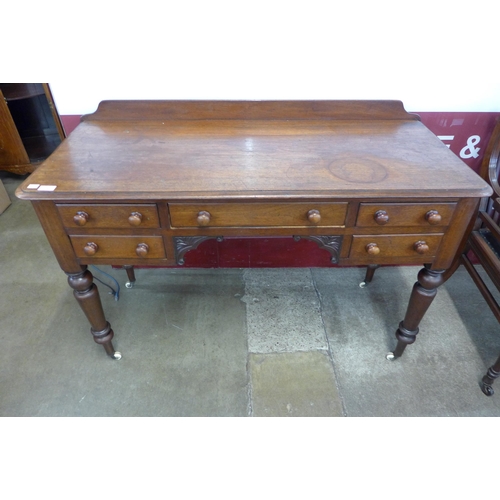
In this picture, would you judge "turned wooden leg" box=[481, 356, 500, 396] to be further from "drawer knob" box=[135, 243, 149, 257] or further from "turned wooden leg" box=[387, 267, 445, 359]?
"drawer knob" box=[135, 243, 149, 257]

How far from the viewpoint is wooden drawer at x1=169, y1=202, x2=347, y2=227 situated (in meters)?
1.18

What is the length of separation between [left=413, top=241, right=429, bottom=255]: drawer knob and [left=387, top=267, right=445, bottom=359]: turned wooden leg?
0.14 meters

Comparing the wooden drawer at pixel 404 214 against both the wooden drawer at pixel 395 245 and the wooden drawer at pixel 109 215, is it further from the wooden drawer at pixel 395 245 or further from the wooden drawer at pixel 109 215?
the wooden drawer at pixel 109 215

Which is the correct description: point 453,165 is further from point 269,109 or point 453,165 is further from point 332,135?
point 269,109

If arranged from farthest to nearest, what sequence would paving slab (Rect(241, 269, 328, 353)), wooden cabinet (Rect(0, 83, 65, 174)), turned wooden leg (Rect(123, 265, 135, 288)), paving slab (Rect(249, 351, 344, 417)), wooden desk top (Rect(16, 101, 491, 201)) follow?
wooden cabinet (Rect(0, 83, 65, 174)) < turned wooden leg (Rect(123, 265, 135, 288)) < paving slab (Rect(241, 269, 328, 353)) < paving slab (Rect(249, 351, 344, 417)) < wooden desk top (Rect(16, 101, 491, 201))

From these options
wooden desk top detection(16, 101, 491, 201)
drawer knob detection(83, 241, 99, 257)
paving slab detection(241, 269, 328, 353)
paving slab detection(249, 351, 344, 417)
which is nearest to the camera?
wooden desk top detection(16, 101, 491, 201)

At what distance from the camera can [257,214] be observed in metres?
1.20

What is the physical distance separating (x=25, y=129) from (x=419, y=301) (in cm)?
385

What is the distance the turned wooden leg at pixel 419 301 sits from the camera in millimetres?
1406

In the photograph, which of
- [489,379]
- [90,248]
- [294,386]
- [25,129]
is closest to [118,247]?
[90,248]

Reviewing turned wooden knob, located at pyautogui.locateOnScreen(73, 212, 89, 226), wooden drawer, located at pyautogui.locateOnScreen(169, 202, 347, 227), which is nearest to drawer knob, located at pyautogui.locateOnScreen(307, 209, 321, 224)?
wooden drawer, located at pyautogui.locateOnScreen(169, 202, 347, 227)

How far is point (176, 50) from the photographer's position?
1.54 meters

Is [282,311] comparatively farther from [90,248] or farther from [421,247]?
[90,248]

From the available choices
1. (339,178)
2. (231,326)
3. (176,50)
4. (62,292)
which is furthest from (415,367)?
(62,292)
